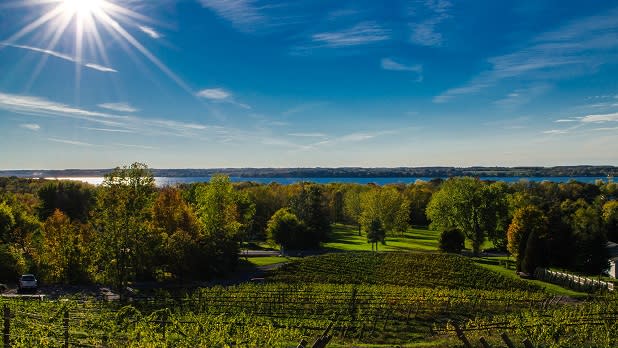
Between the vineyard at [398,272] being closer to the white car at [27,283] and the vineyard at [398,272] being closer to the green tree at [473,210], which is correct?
the green tree at [473,210]

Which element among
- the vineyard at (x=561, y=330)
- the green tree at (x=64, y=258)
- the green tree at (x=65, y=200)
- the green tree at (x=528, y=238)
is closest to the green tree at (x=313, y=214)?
the green tree at (x=528, y=238)

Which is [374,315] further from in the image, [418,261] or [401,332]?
[418,261]

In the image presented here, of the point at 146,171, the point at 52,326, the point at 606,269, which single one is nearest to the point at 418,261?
the point at 606,269

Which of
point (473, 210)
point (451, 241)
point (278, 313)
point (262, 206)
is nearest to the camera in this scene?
point (278, 313)

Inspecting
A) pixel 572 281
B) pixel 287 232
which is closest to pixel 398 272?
pixel 572 281

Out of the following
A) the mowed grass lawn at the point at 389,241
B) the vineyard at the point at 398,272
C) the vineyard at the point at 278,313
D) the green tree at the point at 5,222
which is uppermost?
the green tree at the point at 5,222

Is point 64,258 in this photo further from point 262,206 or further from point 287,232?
point 262,206

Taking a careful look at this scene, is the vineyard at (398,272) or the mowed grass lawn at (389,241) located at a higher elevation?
the vineyard at (398,272)
